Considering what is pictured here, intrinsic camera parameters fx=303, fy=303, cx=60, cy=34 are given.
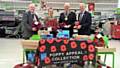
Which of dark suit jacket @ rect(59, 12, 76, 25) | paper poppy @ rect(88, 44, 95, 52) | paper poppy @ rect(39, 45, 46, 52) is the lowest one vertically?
paper poppy @ rect(88, 44, 95, 52)

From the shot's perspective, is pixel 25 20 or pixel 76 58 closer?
pixel 76 58

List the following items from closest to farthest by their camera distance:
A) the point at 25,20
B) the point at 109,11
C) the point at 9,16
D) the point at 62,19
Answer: the point at 25,20 → the point at 62,19 → the point at 9,16 → the point at 109,11

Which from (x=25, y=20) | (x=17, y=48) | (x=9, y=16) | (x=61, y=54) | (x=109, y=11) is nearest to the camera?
(x=61, y=54)

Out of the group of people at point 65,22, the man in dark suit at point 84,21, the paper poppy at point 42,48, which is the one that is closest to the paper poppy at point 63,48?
the paper poppy at point 42,48

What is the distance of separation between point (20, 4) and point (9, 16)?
5.46 ft

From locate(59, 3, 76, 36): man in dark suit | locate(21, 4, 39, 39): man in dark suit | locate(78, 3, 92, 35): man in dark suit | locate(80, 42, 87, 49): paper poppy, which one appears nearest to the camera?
locate(80, 42, 87, 49): paper poppy

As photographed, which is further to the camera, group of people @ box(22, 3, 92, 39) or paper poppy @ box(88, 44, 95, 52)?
group of people @ box(22, 3, 92, 39)

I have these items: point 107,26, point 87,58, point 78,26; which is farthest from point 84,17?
point 107,26

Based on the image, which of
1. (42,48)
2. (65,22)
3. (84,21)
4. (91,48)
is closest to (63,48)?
(42,48)

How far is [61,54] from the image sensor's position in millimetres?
4145

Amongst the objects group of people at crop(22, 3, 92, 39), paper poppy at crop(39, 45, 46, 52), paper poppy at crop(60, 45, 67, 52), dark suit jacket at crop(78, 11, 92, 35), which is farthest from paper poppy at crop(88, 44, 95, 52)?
dark suit jacket at crop(78, 11, 92, 35)

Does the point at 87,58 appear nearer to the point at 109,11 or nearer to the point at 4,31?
the point at 4,31

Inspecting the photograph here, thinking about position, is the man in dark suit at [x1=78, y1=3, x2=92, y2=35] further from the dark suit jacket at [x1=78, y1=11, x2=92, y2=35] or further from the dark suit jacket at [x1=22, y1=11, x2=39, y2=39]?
the dark suit jacket at [x1=22, y1=11, x2=39, y2=39]

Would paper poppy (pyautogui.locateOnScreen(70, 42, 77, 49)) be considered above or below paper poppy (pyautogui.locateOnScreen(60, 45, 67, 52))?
above
